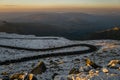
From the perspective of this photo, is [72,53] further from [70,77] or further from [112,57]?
[70,77]

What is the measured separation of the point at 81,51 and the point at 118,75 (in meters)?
30.3

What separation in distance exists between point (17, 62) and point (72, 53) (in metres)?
13.1

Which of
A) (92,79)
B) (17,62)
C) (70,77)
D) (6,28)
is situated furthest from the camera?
(6,28)

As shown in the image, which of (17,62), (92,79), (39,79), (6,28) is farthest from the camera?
(6,28)

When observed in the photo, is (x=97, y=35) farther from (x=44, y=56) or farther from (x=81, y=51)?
(x=44, y=56)

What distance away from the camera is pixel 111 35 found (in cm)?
9938

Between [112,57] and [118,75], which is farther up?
[118,75]

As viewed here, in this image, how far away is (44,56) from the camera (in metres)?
47.2

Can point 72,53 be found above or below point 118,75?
below

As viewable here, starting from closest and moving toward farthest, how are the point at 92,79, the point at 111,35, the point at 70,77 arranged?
the point at 92,79 < the point at 70,77 < the point at 111,35

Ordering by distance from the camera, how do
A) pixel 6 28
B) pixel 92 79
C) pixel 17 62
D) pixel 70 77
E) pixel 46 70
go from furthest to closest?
1. pixel 6 28
2. pixel 17 62
3. pixel 46 70
4. pixel 70 77
5. pixel 92 79

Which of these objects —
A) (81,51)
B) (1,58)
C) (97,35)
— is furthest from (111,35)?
(1,58)

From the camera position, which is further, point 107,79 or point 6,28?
point 6,28

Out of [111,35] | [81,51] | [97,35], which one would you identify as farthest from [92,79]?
[97,35]
